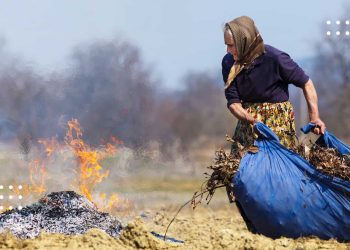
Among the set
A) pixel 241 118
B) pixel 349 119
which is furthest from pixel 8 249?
pixel 349 119

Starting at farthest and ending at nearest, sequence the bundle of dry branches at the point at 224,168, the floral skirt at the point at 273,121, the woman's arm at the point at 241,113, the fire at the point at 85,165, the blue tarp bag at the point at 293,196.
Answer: the fire at the point at 85,165 → the floral skirt at the point at 273,121 → the woman's arm at the point at 241,113 → the bundle of dry branches at the point at 224,168 → the blue tarp bag at the point at 293,196

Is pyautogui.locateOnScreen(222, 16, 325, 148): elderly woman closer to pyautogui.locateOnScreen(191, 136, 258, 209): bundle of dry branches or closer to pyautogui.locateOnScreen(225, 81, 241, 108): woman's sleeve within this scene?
pyautogui.locateOnScreen(225, 81, 241, 108): woman's sleeve

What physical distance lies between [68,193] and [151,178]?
4973mm

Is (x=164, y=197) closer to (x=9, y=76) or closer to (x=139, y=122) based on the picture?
(x=139, y=122)

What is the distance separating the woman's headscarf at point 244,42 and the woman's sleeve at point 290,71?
0.53 feet

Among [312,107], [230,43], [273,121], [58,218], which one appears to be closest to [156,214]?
[58,218]

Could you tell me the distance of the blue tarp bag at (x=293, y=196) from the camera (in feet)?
20.4

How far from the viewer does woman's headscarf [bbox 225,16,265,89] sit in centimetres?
641

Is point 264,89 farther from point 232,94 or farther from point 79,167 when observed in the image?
point 79,167

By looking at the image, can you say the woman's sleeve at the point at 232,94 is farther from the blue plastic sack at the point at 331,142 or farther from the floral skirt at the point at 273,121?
the blue plastic sack at the point at 331,142

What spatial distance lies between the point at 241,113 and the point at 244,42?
→ 50cm

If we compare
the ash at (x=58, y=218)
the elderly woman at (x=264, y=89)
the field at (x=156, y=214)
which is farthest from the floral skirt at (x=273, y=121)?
the ash at (x=58, y=218)

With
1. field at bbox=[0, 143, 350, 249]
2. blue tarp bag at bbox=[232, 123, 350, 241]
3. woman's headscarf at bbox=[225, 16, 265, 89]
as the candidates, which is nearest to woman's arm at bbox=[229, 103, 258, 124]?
woman's headscarf at bbox=[225, 16, 265, 89]

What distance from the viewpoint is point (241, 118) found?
6531 mm
